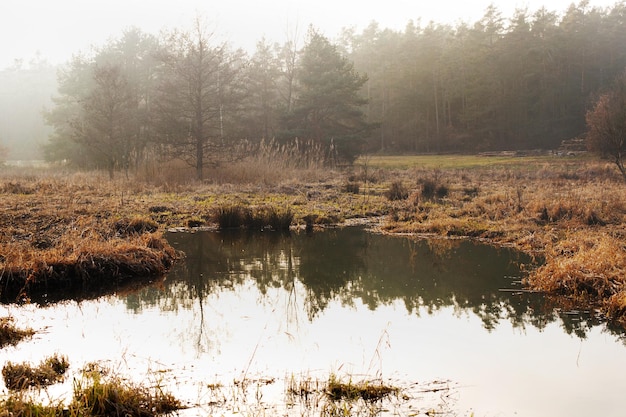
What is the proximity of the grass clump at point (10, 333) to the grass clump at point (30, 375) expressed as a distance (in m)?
1.10

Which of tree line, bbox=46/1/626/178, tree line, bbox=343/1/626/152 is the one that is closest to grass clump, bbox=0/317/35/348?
tree line, bbox=46/1/626/178

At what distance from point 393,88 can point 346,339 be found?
57.6 m

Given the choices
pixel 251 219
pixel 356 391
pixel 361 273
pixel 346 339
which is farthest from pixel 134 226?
pixel 356 391

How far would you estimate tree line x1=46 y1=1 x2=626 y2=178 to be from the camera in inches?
1527

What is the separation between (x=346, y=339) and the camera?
6.88m

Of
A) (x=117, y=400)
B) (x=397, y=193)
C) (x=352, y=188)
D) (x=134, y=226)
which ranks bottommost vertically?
(x=117, y=400)

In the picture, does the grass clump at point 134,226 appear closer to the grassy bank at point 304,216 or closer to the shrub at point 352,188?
the grassy bank at point 304,216

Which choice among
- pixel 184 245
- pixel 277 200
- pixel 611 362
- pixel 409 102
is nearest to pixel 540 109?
pixel 409 102

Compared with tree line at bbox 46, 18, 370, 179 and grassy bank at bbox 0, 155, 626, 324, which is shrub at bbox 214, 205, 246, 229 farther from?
tree line at bbox 46, 18, 370, 179

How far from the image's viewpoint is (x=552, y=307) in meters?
8.12

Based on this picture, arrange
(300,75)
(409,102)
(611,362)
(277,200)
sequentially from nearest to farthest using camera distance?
(611,362)
(277,200)
(300,75)
(409,102)

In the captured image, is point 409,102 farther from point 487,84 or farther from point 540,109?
point 540,109

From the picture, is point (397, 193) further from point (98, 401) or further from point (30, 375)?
point (98, 401)

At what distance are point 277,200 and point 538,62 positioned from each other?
46.4m
